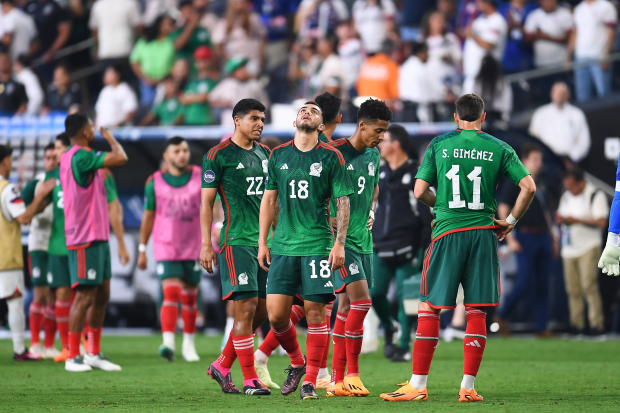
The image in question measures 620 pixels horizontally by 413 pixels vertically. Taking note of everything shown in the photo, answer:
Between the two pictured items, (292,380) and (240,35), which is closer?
(292,380)

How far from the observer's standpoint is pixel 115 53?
18.4 m

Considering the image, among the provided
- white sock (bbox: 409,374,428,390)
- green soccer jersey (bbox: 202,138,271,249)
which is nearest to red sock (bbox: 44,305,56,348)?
green soccer jersey (bbox: 202,138,271,249)

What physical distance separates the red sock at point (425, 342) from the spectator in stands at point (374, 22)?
10.4 m

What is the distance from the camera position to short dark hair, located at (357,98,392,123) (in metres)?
7.41

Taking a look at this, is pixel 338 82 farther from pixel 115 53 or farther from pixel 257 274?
pixel 257 274

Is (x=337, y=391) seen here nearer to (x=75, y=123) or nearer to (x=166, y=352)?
(x=166, y=352)

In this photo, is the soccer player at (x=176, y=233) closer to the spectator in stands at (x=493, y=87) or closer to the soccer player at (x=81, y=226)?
the soccer player at (x=81, y=226)

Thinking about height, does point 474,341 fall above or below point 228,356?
above

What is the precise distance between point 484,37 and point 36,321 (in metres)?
8.74

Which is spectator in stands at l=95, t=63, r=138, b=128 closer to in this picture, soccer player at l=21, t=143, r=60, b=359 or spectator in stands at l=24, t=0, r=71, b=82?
spectator in stands at l=24, t=0, r=71, b=82

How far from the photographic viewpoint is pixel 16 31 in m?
18.8

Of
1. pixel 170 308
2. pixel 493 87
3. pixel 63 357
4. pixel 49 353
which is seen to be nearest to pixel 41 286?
pixel 49 353

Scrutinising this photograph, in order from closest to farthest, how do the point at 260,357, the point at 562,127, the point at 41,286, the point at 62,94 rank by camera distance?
the point at 260,357 < the point at 41,286 < the point at 562,127 < the point at 62,94

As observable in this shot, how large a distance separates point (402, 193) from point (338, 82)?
Result: 4.37 meters
